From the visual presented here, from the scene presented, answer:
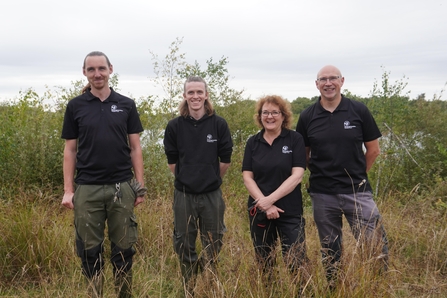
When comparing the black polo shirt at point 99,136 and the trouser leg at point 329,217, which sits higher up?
the black polo shirt at point 99,136

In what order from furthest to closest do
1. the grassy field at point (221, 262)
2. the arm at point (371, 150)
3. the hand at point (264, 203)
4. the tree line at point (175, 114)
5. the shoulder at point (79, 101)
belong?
1. the tree line at point (175, 114)
2. the arm at point (371, 150)
3. the shoulder at point (79, 101)
4. the hand at point (264, 203)
5. the grassy field at point (221, 262)

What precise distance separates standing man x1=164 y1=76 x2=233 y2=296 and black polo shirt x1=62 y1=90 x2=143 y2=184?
460mm

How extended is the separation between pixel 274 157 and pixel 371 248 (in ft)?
3.74

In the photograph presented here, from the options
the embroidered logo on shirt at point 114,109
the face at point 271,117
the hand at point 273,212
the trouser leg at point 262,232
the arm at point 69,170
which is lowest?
the trouser leg at point 262,232

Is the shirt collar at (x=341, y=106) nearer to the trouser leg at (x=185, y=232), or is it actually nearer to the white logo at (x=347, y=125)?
the white logo at (x=347, y=125)

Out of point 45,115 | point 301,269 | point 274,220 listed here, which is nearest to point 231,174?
point 45,115

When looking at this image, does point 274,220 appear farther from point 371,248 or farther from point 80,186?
point 80,186

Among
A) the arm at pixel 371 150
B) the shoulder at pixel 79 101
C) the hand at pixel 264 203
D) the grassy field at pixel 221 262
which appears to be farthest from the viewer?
the arm at pixel 371 150

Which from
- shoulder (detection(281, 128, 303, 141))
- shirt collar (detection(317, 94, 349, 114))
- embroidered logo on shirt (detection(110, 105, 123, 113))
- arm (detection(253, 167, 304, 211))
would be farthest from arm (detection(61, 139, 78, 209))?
shirt collar (detection(317, 94, 349, 114))

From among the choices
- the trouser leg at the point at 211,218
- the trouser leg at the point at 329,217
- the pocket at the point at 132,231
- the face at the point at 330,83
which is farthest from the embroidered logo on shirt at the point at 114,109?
the trouser leg at the point at 329,217

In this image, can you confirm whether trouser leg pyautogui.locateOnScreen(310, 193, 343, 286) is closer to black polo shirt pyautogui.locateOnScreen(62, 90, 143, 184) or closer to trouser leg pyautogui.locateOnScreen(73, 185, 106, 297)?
black polo shirt pyautogui.locateOnScreen(62, 90, 143, 184)

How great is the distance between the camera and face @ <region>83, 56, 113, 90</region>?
382 centimetres

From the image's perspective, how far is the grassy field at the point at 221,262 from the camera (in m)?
3.17

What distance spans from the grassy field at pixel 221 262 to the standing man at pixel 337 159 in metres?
0.34
